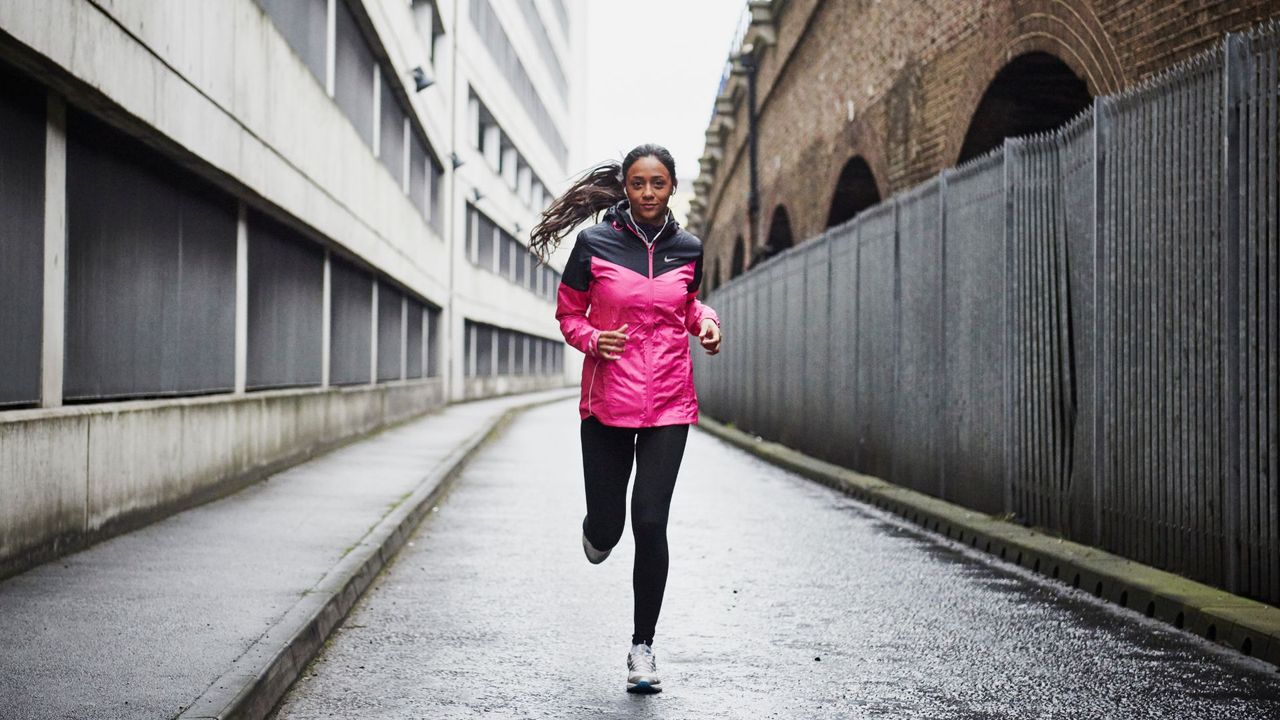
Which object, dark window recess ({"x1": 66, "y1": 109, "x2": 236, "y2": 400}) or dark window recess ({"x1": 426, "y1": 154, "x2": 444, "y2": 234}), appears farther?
dark window recess ({"x1": 426, "y1": 154, "x2": 444, "y2": 234})

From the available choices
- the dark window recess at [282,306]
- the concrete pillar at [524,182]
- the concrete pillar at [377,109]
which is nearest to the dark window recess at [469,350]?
the concrete pillar at [524,182]

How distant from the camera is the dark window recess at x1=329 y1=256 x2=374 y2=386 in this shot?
19078 mm

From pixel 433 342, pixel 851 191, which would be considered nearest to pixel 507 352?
pixel 433 342

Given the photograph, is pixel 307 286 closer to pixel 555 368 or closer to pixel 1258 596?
pixel 1258 596

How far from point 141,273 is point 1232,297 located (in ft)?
22.9

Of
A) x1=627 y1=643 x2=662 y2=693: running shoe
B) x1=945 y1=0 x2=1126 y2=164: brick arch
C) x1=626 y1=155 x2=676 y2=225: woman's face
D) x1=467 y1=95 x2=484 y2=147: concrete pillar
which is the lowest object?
x1=627 y1=643 x2=662 y2=693: running shoe

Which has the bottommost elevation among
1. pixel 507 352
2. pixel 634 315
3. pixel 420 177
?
pixel 634 315

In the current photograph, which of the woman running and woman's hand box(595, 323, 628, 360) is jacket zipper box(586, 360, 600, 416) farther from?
woman's hand box(595, 323, 628, 360)

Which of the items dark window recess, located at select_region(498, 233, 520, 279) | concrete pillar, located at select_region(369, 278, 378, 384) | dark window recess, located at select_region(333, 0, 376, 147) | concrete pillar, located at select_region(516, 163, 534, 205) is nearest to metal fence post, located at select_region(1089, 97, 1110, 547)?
dark window recess, located at select_region(333, 0, 376, 147)

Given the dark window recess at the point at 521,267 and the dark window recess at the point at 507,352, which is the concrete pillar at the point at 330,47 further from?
the dark window recess at the point at 521,267

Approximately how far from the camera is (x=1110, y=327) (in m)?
8.72

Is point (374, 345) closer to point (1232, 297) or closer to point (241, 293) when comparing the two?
point (241, 293)

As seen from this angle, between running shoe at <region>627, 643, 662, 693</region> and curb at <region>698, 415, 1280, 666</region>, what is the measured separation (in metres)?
2.56

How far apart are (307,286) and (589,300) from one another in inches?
463
